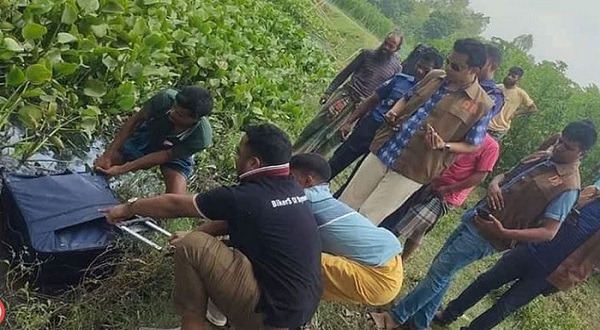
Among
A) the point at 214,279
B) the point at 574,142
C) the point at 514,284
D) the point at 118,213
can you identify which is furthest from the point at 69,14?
the point at 514,284

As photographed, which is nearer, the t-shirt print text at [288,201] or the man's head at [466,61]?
the t-shirt print text at [288,201]

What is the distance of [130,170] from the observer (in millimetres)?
3629

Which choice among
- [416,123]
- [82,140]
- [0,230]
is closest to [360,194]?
[416,123]

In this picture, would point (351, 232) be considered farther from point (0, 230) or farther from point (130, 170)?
point (0, 230)

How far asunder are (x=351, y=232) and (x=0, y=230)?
160 centimetres

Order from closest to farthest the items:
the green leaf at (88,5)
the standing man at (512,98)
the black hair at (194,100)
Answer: the black hair at (194,100), the green leaf at (88,5), the standing man at (512,98)

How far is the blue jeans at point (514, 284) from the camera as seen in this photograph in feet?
12.5

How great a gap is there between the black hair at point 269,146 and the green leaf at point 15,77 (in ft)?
4.54

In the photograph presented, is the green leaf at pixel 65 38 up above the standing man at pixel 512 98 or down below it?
below

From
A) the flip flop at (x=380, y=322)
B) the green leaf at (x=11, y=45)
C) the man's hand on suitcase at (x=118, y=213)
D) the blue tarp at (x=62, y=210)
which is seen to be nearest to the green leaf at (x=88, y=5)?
the green leaf at (x=11, y=45)

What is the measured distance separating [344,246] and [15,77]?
1.81m

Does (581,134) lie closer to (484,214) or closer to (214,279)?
(484,214)

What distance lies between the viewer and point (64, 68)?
12.1ft

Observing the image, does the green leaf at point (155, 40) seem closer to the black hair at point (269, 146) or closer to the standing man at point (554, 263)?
the black hair at point (269, 146)
